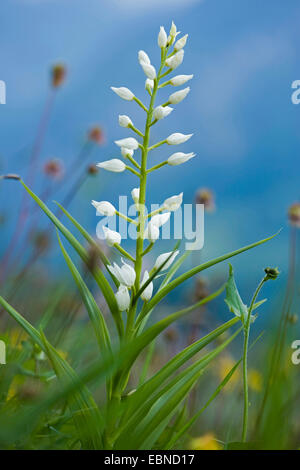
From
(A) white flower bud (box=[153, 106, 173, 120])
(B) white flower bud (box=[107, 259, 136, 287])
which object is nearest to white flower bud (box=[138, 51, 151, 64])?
(A) white flower bud (box=[153, 106, 173, 120])

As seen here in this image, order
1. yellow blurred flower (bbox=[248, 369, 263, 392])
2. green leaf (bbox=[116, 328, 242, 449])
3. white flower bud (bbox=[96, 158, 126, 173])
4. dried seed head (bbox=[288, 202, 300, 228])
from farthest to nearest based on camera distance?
yellow blurred flower (bbox=[248, 369, 263, 392]), dried seed head (bbox=[288, 202, 300, 228]), white flower bud (bbox=[96, 158, 126, 173]), green leaf (bbox=[116, 328, 242, 449])

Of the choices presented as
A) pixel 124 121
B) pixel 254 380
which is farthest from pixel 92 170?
pixel 254 380

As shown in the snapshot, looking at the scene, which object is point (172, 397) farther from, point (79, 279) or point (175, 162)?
point (175, 162)

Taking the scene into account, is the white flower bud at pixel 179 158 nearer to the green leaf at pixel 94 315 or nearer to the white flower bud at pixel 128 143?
the white flower bud at pixel 128 143

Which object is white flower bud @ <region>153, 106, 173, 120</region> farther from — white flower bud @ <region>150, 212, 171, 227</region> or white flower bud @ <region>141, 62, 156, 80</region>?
white flower bud @ <region>150, 212, 171, 227</region>

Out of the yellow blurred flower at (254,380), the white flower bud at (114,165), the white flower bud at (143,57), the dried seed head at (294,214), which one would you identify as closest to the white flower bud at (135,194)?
the white flower bud at (114,165)
